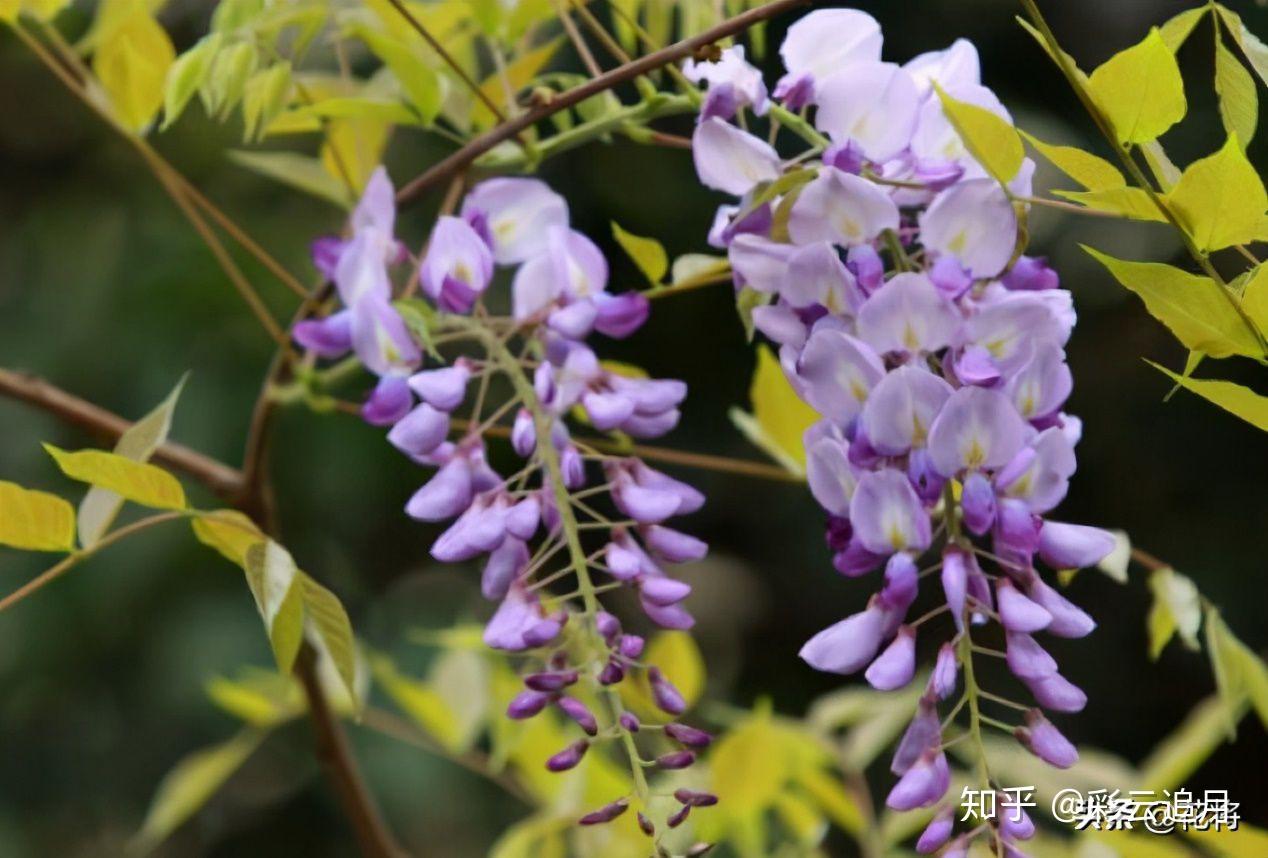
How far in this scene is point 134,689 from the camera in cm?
186

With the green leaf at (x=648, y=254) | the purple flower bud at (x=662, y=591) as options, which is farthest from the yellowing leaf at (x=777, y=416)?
the purple flower bud at (x=662, y=591)

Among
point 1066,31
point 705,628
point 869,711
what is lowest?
point 705,628

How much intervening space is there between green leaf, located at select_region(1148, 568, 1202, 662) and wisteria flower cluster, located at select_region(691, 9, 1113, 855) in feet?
0.58

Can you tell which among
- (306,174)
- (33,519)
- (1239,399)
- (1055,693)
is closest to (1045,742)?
(1055,693)

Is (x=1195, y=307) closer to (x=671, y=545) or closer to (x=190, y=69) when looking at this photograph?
(x=671, y=545)

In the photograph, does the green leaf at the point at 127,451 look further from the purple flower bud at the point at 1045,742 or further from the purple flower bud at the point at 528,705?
the purple flower bud at the point at 1045,742

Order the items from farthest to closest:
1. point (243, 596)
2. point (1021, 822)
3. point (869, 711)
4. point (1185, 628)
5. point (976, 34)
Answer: point (976, 34), point (243, 596), point (869, 711), point (1185, 628), point (1021, 822)

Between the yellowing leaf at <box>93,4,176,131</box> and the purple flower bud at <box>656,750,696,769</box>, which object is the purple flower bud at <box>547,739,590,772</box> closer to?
the purple flower bud at <box>656,750,696,769</box>

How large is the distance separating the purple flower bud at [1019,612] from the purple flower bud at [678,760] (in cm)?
10

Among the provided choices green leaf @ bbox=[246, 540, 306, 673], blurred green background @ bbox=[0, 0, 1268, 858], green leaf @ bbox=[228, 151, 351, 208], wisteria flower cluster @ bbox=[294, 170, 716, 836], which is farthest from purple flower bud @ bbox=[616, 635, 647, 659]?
blurred green background @ bbox=[0, 0, 1268, 858]

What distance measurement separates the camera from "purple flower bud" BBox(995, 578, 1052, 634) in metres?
0.44

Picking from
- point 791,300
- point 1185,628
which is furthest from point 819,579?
point 791,300

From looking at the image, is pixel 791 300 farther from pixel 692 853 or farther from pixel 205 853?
pixel 205 853

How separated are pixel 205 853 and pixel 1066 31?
1.60 metres
